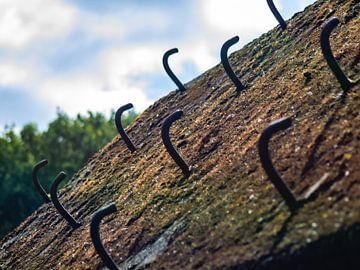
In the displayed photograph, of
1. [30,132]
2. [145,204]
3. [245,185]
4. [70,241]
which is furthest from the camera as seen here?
[30,132]

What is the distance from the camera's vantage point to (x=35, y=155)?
2335 inches

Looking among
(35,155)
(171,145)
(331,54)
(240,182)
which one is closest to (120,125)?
(171,145)

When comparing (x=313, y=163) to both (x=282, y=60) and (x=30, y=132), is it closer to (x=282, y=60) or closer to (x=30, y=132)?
(x=282, y=60)

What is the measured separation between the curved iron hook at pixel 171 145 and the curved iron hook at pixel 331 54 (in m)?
1.20

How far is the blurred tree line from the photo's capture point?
41.0 m

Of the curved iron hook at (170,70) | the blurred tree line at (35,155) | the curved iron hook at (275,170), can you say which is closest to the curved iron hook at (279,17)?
the curved iron hook at (170,70)

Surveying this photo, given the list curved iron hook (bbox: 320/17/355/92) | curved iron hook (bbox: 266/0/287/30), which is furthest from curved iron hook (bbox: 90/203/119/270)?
curved iron hook (bbox: 266/0/287/30)

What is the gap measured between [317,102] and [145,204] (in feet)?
5.79

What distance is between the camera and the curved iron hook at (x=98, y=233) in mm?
4102

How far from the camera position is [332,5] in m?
6.55

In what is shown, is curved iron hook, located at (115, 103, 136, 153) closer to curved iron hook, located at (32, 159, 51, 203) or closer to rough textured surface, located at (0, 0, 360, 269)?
rough textured surface, located at (0, 0, 360, 269)

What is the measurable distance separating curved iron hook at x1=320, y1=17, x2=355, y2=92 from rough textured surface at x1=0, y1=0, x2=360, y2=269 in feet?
0.26

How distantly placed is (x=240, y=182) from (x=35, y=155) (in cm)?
5706

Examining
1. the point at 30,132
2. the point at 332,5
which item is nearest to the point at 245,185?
the point at 332,5
